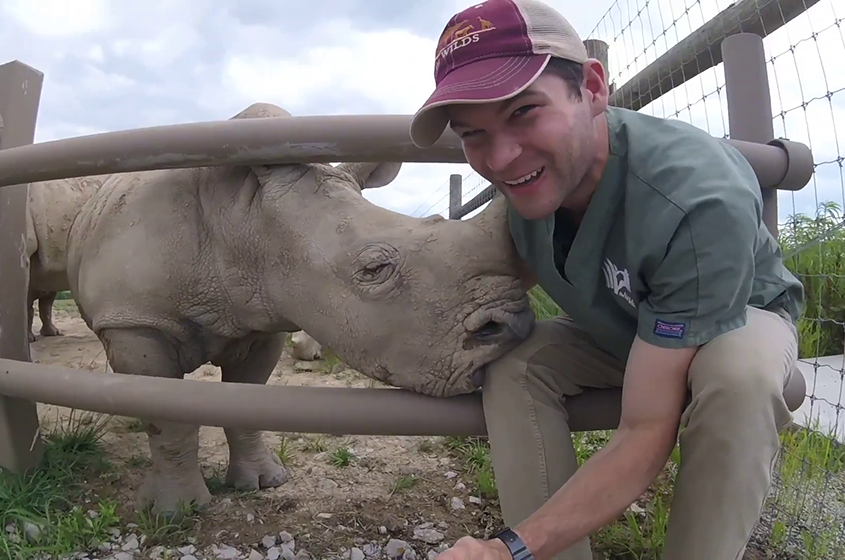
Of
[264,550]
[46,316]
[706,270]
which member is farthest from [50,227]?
[706,270]

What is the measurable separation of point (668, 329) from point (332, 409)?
2.75ft

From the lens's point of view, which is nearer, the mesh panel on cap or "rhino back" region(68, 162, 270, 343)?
the mesh panel on cap

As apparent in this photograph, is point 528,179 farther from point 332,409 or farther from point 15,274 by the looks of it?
point 15,274

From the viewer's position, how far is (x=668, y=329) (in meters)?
1.37

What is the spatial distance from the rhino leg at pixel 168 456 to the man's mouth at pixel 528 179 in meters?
1.53

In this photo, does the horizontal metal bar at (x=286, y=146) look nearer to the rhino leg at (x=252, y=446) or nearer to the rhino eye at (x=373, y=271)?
the rhino eye at (x=373, y=271)

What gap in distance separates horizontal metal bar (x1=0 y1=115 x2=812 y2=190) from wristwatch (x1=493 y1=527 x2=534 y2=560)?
3.13 ft

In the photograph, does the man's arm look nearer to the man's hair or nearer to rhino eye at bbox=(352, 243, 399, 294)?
the man's hair

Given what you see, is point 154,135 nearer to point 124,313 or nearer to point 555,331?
point 124,313

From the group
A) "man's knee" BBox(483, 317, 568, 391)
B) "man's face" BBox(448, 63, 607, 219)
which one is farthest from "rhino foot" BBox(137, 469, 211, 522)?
"man's face" BBox(448, 63, 607, 219)

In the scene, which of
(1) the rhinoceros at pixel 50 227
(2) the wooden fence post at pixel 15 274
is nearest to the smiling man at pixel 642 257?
(2) the wooden fence post at pixel 15 274

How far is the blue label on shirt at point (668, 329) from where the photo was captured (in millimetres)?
1359

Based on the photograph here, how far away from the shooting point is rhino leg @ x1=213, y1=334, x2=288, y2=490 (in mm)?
2916

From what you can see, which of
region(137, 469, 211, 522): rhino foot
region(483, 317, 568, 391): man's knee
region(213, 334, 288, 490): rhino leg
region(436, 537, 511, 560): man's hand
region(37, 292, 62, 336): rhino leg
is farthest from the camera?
region(37, 292, 62, 336): rhino leg
